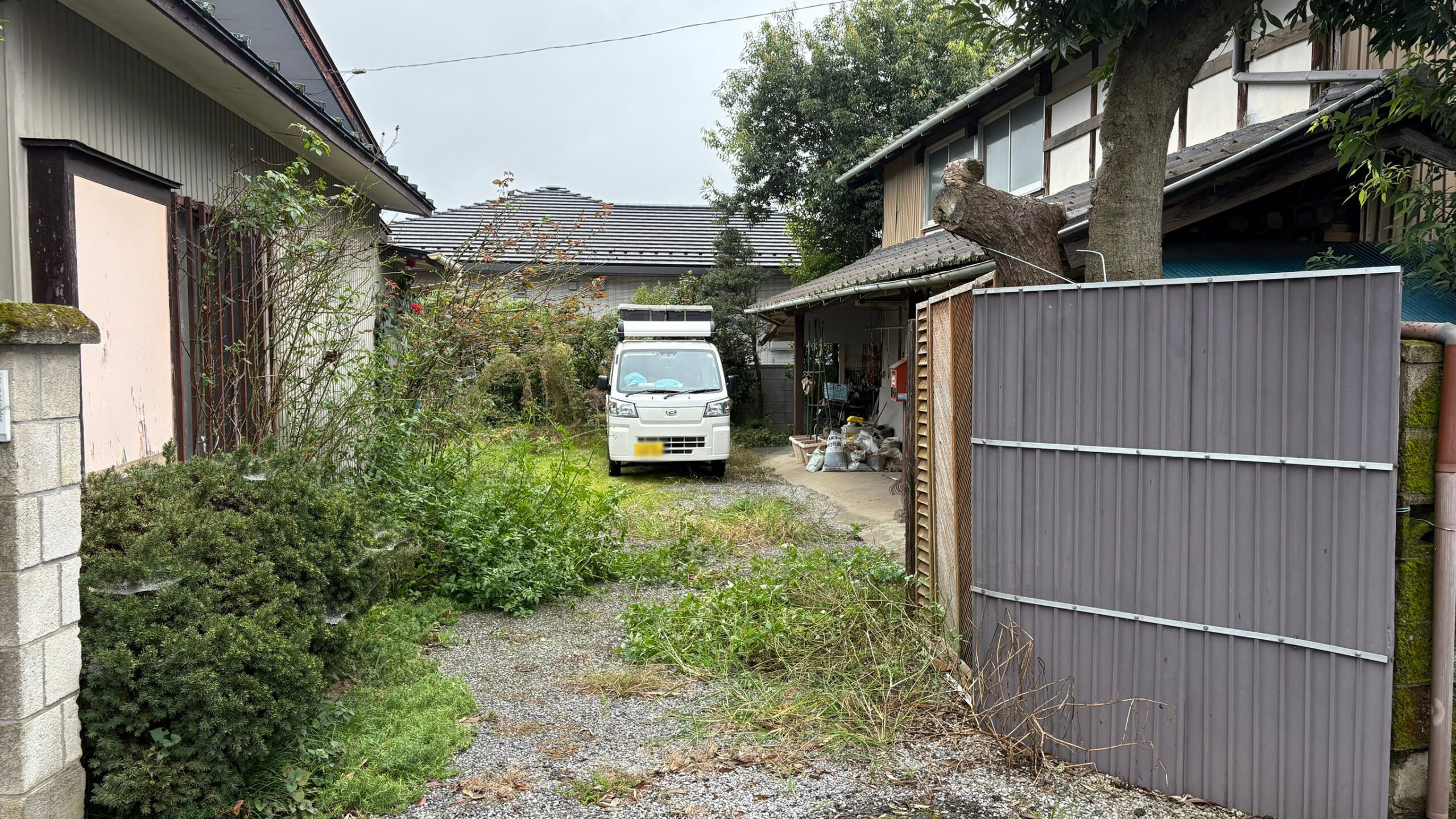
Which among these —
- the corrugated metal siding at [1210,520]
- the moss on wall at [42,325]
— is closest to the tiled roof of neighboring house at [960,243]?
the corrugated metal siding at [1210,520]

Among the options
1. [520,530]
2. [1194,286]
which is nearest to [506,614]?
[520,530]

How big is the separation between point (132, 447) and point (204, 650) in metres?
2.32

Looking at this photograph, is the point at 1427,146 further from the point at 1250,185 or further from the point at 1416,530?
the point at 1416,530

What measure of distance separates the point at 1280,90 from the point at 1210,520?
5.87 metres

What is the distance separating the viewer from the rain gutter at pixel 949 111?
10.8 meters

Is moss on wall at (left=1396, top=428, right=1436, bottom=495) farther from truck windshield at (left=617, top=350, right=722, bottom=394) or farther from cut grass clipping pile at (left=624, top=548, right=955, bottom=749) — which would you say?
truck windshield at (left=617, top=350, right=722, bottom=394)

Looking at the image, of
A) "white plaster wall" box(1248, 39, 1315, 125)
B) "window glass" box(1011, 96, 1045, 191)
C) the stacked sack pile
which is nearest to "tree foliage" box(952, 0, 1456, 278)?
"white plaster wall" box(1248, 39, 1315, 125)

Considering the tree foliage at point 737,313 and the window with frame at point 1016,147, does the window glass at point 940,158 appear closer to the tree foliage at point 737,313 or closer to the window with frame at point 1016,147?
the window with frame at point 1016,147

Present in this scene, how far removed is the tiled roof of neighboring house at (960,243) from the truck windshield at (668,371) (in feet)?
5.37

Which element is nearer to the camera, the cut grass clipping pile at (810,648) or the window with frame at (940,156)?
the cut grass clipping pile at (810,648)

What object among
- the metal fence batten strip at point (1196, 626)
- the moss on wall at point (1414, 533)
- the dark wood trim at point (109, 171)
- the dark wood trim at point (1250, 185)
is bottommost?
the metal fence batten strip at point (1196, 626)

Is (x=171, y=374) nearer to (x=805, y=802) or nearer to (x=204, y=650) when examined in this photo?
(x=204, y=650)

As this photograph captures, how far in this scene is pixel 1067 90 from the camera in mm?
10703

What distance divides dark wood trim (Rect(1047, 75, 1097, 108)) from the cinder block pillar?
9836mm
